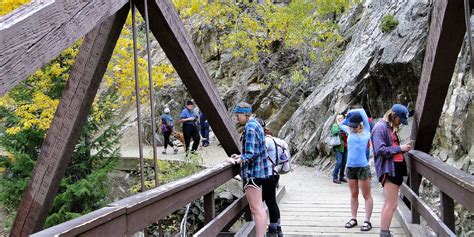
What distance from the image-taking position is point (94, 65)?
324 centimetres

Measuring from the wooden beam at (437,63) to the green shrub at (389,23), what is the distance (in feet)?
26.7

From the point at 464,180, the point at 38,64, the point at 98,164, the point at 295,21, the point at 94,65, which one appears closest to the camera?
the point at 38,64

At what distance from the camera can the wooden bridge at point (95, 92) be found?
192 cm

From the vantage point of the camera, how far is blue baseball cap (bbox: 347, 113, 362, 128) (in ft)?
17.9

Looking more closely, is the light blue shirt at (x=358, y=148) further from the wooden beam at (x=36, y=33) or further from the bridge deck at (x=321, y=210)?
the wooden beam at (x=36, y=33)

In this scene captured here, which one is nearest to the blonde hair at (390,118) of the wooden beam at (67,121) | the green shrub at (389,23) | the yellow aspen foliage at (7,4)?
the wooden beam at (67,121)

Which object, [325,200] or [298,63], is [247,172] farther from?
[298,63]

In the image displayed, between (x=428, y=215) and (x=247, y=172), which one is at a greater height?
(x=247, y=172)

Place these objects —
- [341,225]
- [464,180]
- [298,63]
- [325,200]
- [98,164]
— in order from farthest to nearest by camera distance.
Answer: [298,63]
[98,164]
[325,200]
[341,225]
[464,180]

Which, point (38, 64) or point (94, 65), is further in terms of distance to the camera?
point (94, 65)

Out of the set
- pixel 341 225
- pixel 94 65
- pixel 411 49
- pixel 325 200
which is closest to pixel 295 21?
pixel 411 49

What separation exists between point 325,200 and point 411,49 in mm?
5547

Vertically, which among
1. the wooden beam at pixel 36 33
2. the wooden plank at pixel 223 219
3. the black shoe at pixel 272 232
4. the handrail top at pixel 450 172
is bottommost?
the black shoe at pixel 272 232

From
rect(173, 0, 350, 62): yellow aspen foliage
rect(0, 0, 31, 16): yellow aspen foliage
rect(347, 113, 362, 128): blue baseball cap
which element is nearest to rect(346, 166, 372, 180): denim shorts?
rect(347, 113, 362, 128): blue baseball cap
